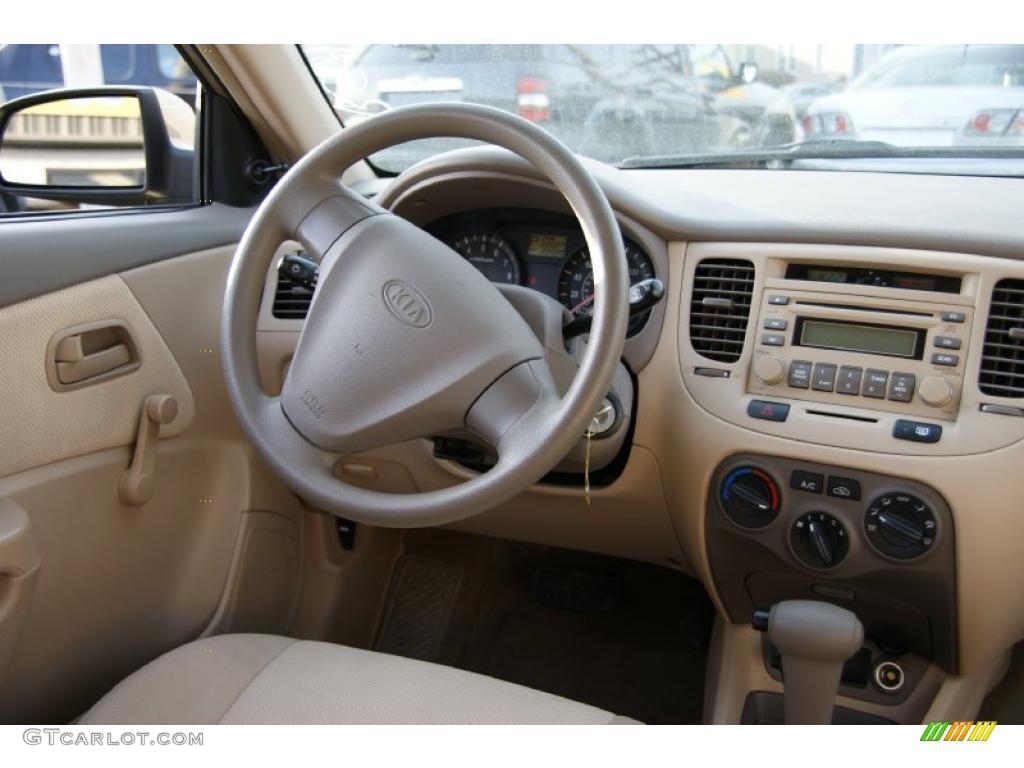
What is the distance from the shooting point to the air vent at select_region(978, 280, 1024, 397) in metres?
1.38

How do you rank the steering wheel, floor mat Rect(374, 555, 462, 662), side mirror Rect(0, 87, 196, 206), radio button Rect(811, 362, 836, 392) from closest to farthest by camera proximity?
the steering wheel
radio button Rect(811, 362, 836, 392)
side mirror Rect(0, 87, 196, 206)
floor mat Rect(374, 555, 462, 662)

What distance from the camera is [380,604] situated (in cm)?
231

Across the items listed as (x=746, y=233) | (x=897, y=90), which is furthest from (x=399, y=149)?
(x=897, y=90)

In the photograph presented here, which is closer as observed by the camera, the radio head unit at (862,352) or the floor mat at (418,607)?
the radio head unit at (862,352)

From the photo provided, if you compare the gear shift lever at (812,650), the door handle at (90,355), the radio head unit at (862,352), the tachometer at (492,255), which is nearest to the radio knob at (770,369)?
the radio head unit at (862,352)

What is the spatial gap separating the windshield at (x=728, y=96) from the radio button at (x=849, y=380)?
19.6 inches

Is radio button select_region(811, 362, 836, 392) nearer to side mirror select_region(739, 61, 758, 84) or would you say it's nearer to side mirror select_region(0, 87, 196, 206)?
side mirror select_region(739, 61, 758, 84)

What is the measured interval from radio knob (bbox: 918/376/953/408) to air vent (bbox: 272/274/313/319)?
1.10 metres

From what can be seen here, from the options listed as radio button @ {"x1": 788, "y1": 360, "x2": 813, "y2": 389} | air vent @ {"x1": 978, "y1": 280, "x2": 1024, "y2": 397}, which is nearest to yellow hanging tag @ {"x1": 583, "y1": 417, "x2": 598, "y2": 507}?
radio button @ {"x1": 788, "y1": 360, "x2": 813, "y2": 389}

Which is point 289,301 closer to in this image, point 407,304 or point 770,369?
point 407,304

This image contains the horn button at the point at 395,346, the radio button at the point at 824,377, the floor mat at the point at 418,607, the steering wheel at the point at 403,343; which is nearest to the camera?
the steering wheel at the point at 403,343

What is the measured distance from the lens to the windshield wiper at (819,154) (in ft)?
5.60

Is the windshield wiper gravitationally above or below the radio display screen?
above

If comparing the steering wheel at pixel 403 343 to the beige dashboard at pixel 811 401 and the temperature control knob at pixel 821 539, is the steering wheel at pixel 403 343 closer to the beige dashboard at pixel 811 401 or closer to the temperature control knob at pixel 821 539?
the beige dashboard at pixel 811 401
